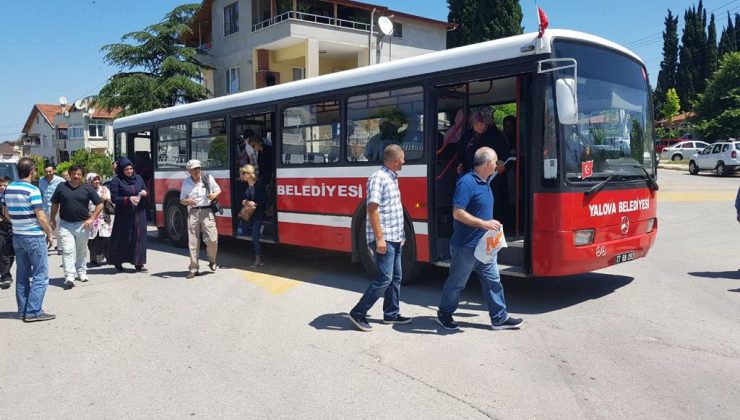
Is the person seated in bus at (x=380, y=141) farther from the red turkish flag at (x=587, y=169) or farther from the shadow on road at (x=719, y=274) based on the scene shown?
the shadow on road at (x=719, y=274)

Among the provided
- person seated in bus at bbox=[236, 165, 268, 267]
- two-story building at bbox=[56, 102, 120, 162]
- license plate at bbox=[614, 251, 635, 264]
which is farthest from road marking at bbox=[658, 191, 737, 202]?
two-story building at bbox=[56, 102, 120, 162]

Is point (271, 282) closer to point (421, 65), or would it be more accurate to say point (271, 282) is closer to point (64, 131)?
point (421, 65)

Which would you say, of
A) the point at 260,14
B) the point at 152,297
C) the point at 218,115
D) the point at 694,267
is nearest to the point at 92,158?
the point at 260,14

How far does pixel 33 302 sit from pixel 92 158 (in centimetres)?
3421

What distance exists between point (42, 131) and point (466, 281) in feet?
284

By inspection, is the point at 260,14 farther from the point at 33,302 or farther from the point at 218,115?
the point at 33,302

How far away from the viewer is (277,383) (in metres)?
4.79

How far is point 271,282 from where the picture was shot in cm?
889

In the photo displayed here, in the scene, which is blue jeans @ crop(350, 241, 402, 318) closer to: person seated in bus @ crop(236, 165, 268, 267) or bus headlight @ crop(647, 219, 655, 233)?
bus headlight @ crop(647, 219, 655, 233)

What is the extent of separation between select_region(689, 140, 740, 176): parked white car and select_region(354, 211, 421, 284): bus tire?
29.0m

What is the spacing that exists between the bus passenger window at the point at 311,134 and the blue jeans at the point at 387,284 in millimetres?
2962

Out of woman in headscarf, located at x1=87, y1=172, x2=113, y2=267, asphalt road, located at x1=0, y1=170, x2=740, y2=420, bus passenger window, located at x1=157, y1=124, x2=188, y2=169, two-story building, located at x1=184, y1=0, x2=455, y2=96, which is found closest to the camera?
asphalt road, located at x1=0, y1=170, x2=740, y2=420

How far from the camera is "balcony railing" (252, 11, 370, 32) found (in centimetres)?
3014

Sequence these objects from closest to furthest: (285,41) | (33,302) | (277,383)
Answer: (277,383)
(33,302)
(285,41)
